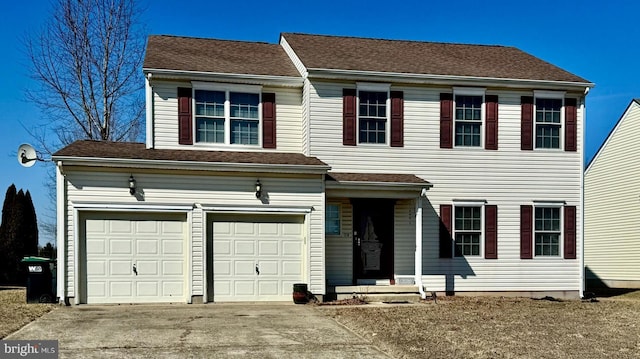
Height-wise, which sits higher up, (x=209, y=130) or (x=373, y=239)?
(x=209, y=130)

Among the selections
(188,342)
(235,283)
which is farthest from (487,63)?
(188,342)

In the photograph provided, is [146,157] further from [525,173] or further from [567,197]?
[567,197]

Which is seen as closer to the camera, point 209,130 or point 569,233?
point 209,130

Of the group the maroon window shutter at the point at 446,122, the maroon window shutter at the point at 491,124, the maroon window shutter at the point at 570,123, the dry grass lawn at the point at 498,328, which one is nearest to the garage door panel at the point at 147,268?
the dry grass lawn at the point at 498,328

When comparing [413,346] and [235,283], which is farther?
[235,283]

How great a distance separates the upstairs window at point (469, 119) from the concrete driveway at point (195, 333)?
6.53m

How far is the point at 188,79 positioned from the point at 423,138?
6.25 m

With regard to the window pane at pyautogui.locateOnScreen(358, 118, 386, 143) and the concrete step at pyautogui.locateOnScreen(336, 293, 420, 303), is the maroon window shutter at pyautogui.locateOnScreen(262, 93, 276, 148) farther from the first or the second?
the concrete step at pyautogui.locateOnScreen(336, 293, 420, 303)

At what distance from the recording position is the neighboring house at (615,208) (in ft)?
77.4

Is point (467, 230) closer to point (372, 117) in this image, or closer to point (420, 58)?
point (372, 117)

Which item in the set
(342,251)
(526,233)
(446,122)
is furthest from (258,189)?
(526,233)

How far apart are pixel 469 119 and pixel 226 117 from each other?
645 cm

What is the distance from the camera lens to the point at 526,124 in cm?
1697

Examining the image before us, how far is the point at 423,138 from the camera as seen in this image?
650 inches
